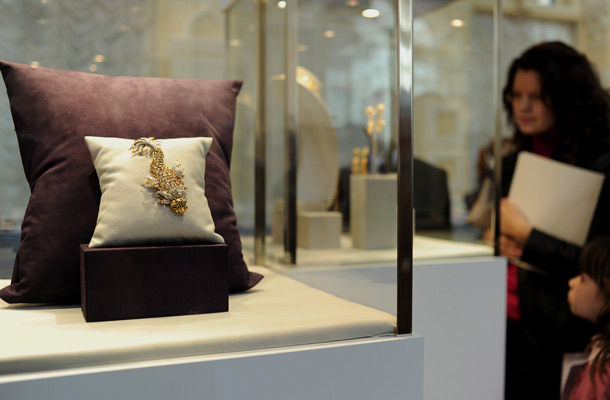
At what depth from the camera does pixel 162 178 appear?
990mm

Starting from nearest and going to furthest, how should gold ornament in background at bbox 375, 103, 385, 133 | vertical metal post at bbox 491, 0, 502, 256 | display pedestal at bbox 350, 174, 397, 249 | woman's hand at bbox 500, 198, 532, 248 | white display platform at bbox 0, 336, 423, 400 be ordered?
white display platform at bbox 0, 336, 423, 400 → display pedestal at bbox 350, 174, 397, 249 → gold ornament in background at bbox 375, 103, 385, 133 → vertical metal post at bbox 491, 0, 502, 256 → woman's hand at bbox 500, 198, 532, 248

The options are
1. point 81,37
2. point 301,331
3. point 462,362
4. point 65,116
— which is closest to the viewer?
point 301,331

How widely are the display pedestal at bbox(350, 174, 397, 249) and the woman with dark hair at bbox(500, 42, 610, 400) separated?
26.9 inches

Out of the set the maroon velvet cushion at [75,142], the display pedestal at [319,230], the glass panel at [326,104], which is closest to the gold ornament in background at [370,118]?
the glass panel at [326,104]

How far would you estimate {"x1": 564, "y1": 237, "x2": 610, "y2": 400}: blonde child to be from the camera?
178cm

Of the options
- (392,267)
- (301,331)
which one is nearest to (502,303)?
(392,267)

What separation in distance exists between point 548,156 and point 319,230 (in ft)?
3.40

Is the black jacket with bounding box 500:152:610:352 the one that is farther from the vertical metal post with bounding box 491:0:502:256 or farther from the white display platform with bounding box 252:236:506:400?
the white display platform with bounding box 252:236:506:400

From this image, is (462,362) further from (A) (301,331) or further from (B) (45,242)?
(B) (45,242)

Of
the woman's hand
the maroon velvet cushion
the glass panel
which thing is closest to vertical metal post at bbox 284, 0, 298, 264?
the glass panel

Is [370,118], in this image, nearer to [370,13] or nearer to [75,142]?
[370,13]

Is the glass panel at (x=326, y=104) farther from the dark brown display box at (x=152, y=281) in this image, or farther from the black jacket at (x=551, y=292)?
the black jacket at (x=551, y=292)

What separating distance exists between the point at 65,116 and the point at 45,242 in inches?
8.8

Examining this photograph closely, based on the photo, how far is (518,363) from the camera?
7.56ft
